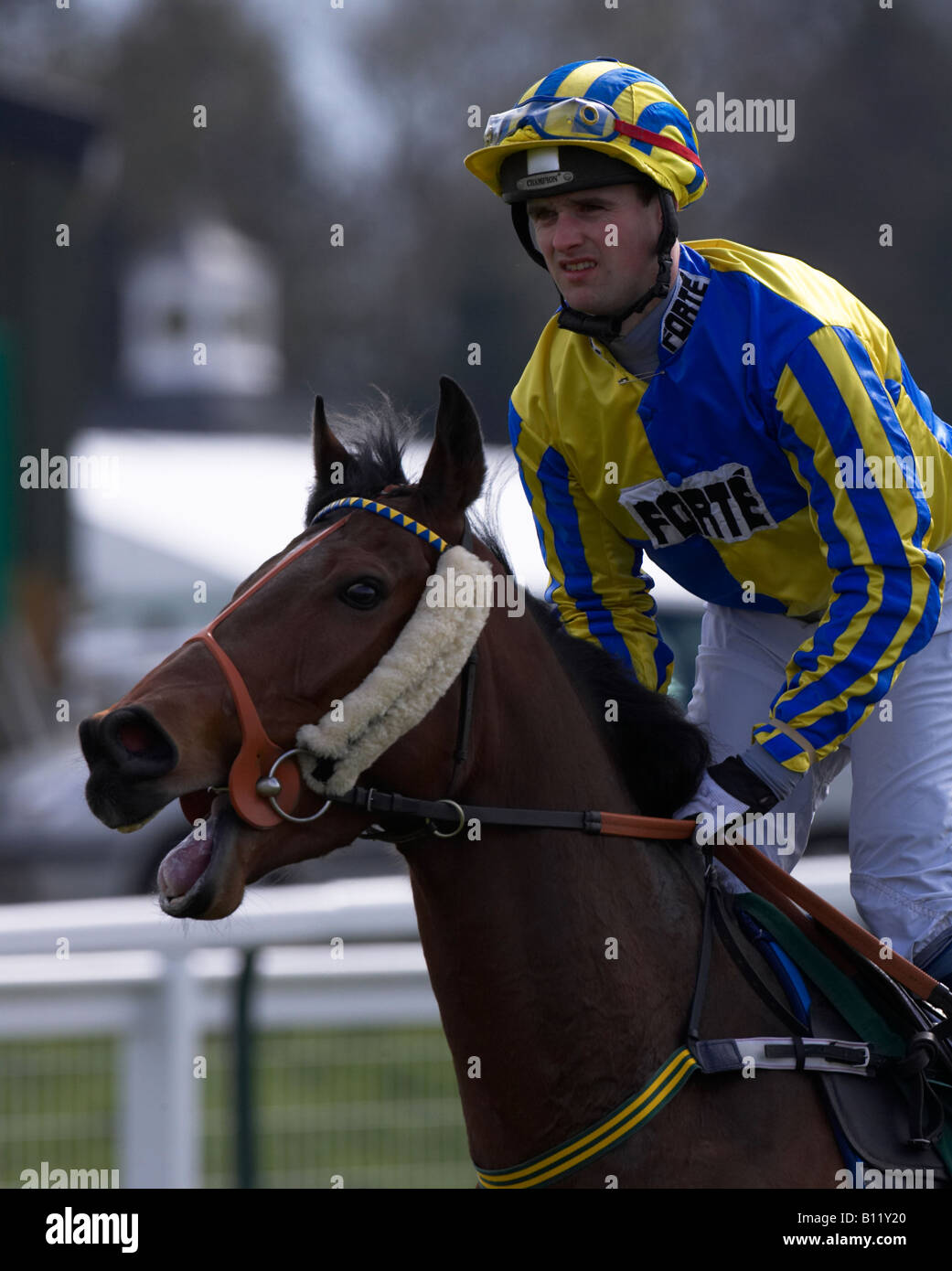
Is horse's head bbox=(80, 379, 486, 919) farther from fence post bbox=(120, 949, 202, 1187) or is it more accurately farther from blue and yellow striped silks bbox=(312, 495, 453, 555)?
fence post bbox=(120, 949, 202, 1187)

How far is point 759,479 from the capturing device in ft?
9.45

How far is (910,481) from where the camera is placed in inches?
104

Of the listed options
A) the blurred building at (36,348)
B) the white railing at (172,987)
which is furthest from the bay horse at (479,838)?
the blurred building at (36,348)

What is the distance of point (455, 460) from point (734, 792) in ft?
2.25

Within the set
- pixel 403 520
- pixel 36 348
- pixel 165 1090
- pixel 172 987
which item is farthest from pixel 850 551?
pixel 36 348

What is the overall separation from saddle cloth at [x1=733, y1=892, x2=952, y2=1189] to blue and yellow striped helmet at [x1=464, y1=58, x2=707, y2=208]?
122cm

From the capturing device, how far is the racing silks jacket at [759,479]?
2.61m

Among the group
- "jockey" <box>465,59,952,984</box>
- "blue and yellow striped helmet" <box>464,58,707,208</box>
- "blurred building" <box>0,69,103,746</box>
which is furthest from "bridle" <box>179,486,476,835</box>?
A: "blurred building" <box>0,69,103,746</box>

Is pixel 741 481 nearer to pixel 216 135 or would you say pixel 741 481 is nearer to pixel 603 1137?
pixel 603 1137

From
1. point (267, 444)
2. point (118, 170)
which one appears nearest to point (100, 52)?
point (118, 170)

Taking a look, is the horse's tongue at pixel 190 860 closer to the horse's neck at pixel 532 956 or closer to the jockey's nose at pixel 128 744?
the jockey's nose at pixel 128 744

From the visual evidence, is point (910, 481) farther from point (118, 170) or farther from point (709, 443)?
point (118, 170)
